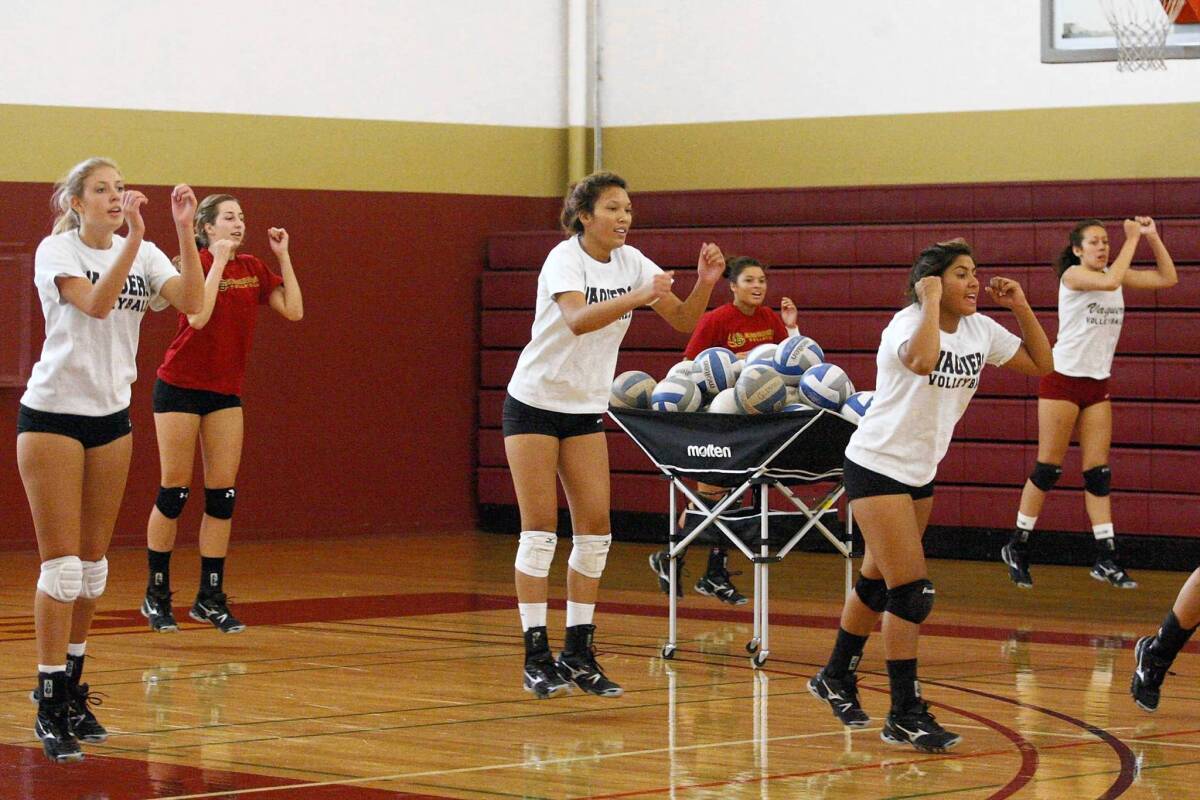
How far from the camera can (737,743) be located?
19.2 ft

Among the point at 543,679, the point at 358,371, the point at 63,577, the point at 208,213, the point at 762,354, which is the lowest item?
the point at 543,679

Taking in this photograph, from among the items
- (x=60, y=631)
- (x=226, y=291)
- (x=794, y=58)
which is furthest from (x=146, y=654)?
(x=794, y=58)

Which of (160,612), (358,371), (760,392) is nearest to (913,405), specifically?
(760,392)

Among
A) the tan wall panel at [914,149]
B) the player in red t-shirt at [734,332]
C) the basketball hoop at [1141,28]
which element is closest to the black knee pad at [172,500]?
the player in red t-shirt at [734,332]

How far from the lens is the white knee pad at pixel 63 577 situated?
18.4 feet

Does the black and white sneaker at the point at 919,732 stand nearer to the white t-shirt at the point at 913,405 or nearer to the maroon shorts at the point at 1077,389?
the white t-shirt at the point at 913,405

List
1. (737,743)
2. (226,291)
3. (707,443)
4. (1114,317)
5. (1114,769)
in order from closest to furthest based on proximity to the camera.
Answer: (1114,769) < (737,743) < (707,443) < (226,291) < (1114,317)

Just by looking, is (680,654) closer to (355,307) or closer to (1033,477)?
(1033,477)

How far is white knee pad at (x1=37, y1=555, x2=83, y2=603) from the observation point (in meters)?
5.60

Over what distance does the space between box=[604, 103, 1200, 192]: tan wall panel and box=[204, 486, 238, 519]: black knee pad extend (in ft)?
19.9

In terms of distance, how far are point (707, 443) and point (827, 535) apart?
60 centimetres

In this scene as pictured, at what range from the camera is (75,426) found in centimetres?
564

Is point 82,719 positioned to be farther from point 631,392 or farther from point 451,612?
point 451,612

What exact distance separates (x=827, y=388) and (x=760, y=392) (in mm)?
287
